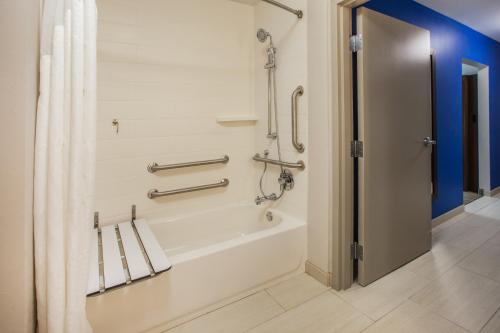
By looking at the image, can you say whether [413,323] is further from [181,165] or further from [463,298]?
[181,165]

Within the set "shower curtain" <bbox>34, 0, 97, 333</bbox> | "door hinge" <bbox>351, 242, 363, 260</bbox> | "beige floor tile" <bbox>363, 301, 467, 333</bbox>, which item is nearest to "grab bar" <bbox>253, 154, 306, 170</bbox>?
"door hinge" <bbox>351, 242, 363, 260</bbox>

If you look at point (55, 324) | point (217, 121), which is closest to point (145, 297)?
point (55, 324)

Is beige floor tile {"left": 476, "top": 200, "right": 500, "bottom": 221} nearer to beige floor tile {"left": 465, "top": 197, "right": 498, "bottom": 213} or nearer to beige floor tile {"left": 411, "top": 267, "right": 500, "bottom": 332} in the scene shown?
beige floor tile {"left": 465, "top": 197, "right": 498, "bottom": 213}

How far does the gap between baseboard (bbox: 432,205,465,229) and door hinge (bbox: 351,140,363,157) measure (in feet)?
5.63

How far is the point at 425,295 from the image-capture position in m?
1.74

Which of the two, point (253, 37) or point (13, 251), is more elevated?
point (253, 37)

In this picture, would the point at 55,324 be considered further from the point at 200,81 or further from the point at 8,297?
the point at 200,81

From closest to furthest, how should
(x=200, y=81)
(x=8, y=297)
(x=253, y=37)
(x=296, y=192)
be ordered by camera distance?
(x=8, y=297), (x=296, y=192), (x=200, y=81), (x=253, y=37)

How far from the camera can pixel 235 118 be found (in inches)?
97.3

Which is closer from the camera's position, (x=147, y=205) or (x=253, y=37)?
(x=147, y=205)

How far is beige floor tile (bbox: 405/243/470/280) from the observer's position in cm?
201

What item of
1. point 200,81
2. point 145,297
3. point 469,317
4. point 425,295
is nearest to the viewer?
point 145,297

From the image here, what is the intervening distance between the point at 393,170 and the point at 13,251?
7.02 ft

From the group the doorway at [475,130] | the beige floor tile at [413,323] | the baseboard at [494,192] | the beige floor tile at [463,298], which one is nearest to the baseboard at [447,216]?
the doorway at [475,130]
